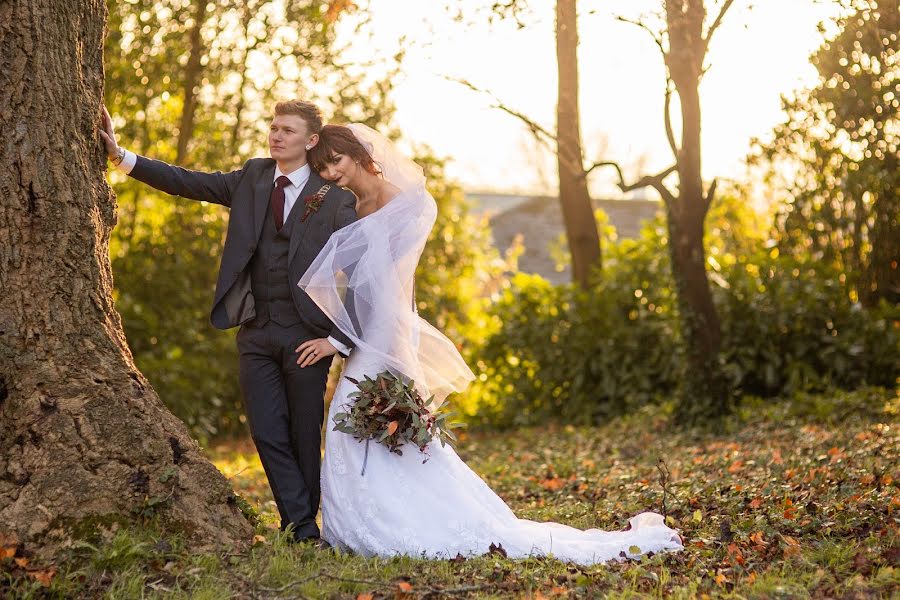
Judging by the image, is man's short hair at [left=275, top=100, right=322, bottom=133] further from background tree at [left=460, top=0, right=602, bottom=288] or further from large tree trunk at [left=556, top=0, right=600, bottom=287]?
large tree trunk at [left=556, top=0, right=600, bottom=287]

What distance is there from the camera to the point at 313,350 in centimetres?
506

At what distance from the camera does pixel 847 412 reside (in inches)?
356

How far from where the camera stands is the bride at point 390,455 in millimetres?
4898

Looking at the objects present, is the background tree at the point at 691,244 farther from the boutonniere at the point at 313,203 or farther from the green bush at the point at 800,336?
the boutonniere at the point at 313,203

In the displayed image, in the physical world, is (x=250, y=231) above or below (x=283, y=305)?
above

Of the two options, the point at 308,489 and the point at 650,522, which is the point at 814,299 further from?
the point at 308,489

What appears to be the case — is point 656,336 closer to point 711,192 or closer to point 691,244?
point 691,244

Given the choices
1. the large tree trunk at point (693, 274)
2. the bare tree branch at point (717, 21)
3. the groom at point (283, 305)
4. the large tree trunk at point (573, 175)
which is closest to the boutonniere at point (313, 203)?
the groom at point (283, 305)

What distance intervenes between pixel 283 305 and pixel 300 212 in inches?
19.0

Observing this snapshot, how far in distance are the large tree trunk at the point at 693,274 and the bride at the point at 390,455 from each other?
14.2ft

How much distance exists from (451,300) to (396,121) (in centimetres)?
250

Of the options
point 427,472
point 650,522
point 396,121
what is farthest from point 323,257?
point 396,121

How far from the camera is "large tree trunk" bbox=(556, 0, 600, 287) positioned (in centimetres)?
976

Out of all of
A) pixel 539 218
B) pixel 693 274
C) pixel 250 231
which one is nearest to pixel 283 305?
pixel 250 231
